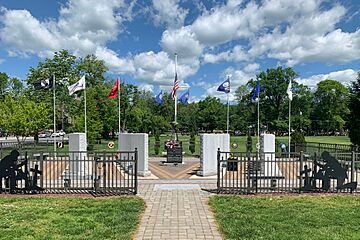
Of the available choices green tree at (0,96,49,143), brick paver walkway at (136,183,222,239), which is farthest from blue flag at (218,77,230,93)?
green tree at (0,96,49,143)

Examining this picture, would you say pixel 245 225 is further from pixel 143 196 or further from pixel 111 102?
pixel 111 102

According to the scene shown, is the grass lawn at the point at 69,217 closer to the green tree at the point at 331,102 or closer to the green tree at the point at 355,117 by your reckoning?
the green tree at the point at 355,117

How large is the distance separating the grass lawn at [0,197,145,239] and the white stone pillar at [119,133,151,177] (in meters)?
4.28

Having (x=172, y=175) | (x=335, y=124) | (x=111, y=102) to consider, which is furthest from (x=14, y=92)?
(x=335, y=124)

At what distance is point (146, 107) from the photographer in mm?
63531

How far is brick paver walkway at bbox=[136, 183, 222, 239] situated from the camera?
5719mm

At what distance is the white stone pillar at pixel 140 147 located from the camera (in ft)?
42.9

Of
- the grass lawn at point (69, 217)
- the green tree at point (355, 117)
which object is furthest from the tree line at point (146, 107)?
the grass lawn at point (69, 217)

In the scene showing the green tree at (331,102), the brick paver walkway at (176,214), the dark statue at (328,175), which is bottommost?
the brick paver walkway at (176,214)

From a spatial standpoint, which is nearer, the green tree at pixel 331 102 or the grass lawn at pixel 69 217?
the grass lawn at pixel 69 217

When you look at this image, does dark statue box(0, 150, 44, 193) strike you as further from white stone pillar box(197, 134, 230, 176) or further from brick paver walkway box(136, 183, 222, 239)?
white stone pillar box(197, 134, 230, 176)

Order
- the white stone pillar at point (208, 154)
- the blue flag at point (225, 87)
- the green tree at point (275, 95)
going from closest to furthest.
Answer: the white stone pillar at point (208, 154) → the blue flag at point (225, 87) → the green tree at point (275, 95)

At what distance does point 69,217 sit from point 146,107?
57167 mm

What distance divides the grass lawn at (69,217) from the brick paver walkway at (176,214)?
0.32 meters
